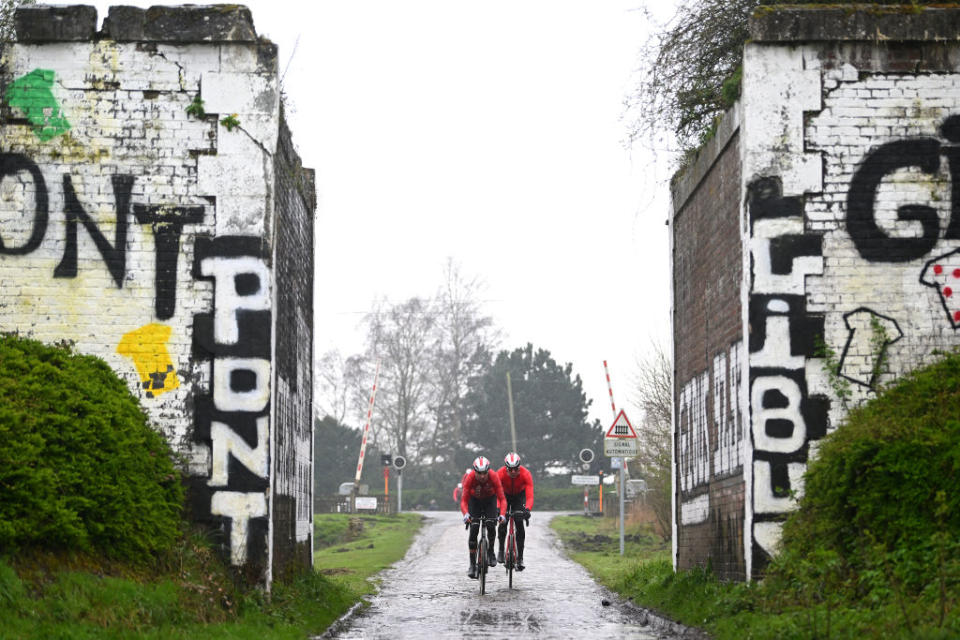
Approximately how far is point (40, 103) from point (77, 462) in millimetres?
4802

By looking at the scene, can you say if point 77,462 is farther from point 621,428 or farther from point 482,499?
point 621,428

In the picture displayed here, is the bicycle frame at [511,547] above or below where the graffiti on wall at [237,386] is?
below

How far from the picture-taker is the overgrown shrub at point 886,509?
30.1 feet

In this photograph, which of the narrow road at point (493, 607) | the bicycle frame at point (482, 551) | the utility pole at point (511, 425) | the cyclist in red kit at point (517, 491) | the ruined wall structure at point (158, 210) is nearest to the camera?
the narrow road at point (493, 607)

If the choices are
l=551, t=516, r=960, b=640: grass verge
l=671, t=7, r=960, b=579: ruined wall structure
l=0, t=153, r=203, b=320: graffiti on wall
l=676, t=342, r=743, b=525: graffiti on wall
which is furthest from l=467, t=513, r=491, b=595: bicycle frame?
l=0, t=153, r=203, b=320: graffiti on wall

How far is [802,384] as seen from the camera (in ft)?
40.4

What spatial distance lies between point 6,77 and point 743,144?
8.00 meters

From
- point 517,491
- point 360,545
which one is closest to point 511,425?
point 360,545

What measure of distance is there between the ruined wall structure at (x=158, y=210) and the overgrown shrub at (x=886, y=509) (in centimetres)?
547

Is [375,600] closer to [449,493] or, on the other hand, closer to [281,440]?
[281,440]

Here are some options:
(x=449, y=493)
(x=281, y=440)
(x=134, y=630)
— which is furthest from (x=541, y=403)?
(x=134, y=630)

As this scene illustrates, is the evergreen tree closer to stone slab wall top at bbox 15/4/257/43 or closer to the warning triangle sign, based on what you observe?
the warning triangle sign

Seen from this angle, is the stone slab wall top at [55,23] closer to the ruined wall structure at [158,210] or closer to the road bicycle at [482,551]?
the ruined wall structure at [158,210]

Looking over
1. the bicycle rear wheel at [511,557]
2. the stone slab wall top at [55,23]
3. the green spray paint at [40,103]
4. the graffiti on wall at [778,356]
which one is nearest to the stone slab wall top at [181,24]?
the stone slab wall top at [55,23]
